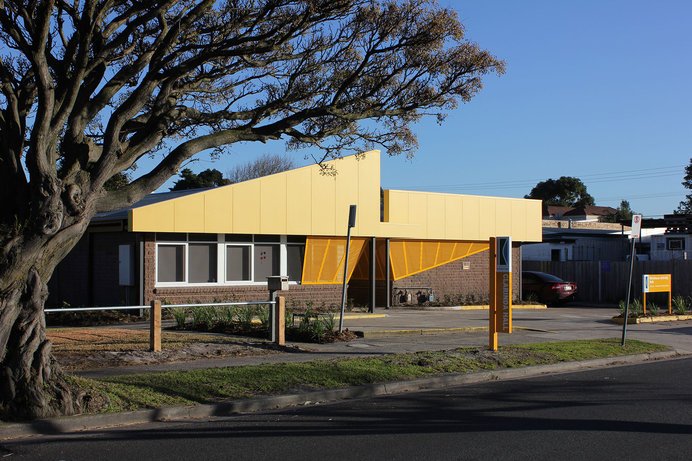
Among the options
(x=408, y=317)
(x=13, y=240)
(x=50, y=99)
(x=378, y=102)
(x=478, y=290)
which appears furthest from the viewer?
(x=478, y=290)

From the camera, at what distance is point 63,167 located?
1043 cm

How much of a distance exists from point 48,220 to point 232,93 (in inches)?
248

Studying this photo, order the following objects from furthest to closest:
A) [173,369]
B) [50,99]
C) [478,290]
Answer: [478,290] < [173,369] < [50,99]

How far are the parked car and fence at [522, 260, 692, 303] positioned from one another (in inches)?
115

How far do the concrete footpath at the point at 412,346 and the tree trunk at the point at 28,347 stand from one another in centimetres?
31

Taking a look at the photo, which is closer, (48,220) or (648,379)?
(48,220)

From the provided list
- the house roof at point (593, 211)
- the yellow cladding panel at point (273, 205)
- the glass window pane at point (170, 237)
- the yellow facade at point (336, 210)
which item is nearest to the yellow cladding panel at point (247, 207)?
the yellow facade at point (336, 210)

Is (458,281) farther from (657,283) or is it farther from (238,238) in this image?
(238,238)

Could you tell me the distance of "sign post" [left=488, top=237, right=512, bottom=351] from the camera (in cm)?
1516

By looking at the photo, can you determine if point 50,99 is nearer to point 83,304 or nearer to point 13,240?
point 13,240

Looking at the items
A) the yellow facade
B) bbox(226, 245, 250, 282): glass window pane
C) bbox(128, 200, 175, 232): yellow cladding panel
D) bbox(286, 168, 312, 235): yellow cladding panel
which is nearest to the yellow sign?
the yellow facade

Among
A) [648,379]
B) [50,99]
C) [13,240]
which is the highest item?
[50,99]

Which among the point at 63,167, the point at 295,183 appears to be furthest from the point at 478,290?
the point at 63,167

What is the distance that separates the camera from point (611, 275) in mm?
36656
